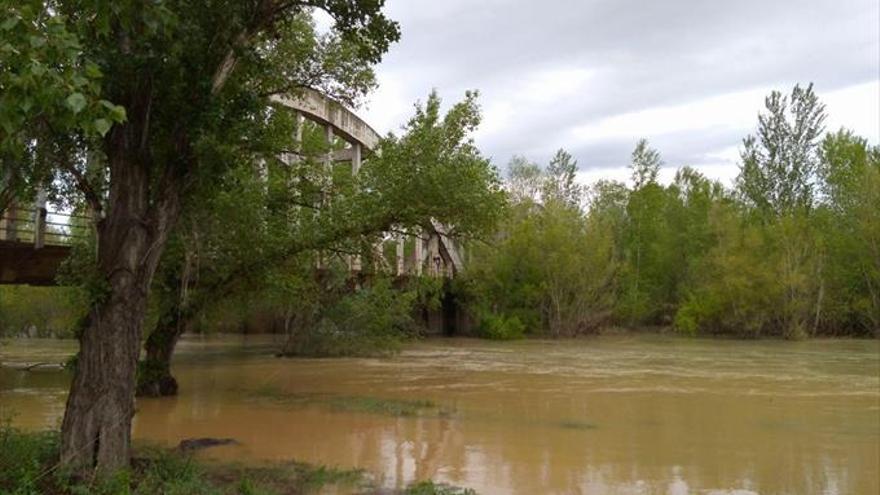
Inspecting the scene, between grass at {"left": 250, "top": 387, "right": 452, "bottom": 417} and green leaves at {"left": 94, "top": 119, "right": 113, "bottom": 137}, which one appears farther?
grass at {"left": 250, "top": 387, "right": 452, "bottom": 417}

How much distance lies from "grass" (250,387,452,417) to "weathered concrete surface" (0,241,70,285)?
754 cm

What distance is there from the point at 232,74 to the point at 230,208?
6567 millimetres

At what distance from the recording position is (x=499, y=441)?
40.2 feet

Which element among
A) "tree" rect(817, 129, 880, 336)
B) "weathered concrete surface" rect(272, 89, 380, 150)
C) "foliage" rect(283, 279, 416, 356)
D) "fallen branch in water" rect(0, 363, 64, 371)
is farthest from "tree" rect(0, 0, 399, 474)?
"tree" rect(817, 129, 880, 336)

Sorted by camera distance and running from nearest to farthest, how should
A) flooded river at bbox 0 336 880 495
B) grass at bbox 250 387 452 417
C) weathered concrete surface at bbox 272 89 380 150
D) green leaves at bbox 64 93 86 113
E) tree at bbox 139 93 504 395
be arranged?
green leaves at bbox 64 93 86 113 → flooded river at bbox 0 336 880 495 → tree at bbox 139 93 504 395 → grass at bbox 250 387 452 417 → weathered concrete surface at bbox 272 89 380 150

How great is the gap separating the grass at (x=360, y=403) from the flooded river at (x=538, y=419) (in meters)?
0.05

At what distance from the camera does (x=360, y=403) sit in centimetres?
1650

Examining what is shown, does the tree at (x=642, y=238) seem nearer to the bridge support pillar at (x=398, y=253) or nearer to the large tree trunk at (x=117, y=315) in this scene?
the bridge support pillar at (x=398, y=253)

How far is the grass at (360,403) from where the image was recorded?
50.5ft

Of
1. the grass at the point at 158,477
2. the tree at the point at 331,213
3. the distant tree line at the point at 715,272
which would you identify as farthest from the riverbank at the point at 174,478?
the distant tree line at the point at 715,272

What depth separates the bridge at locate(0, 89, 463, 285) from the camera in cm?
1723

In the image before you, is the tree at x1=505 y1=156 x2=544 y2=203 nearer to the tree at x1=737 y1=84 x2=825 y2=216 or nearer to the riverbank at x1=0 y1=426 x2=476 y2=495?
the tree at x1=737 y1=84 x2=825 y2=216

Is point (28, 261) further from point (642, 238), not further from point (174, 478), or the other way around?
point (642, 238)

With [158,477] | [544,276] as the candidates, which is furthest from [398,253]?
[158,477]
